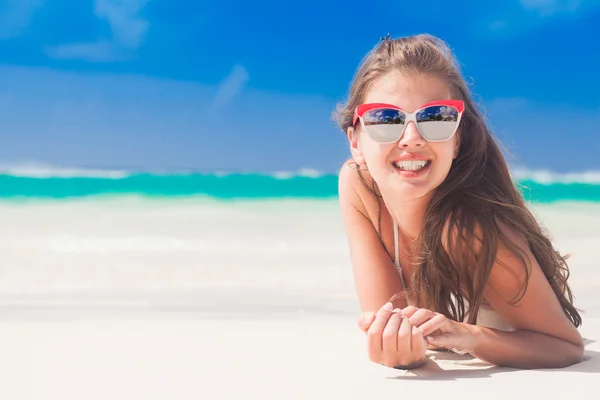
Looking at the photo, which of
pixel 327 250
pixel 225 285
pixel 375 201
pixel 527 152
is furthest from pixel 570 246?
pixel 527 152

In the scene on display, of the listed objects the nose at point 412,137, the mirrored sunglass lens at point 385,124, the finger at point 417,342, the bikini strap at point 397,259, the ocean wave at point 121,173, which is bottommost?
the finger at point 417,342

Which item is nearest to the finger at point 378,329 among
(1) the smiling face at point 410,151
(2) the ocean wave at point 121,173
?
(1) the smiling face at point 410,151

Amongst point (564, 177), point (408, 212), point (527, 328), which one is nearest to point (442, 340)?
point (527, 328)

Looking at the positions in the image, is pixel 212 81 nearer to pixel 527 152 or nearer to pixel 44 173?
pixel 44 173

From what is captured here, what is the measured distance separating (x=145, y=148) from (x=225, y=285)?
15881 millimetres

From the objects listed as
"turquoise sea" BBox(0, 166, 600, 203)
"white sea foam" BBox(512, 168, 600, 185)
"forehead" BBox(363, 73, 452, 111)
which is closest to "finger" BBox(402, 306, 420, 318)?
"forehead" BBox(363, 73, 452, 111)

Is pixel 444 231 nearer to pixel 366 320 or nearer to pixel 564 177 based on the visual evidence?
pixel 366 320

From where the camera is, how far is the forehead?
234 cm

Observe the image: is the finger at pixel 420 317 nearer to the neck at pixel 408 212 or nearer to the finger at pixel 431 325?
the finger at pixel 431 325

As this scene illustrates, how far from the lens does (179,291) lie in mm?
4336

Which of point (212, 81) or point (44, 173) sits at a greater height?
point (212, 81)

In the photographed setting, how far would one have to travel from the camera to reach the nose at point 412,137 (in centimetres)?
226

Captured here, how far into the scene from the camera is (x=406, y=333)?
202cm

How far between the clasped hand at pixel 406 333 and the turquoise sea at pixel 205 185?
41.5ft
